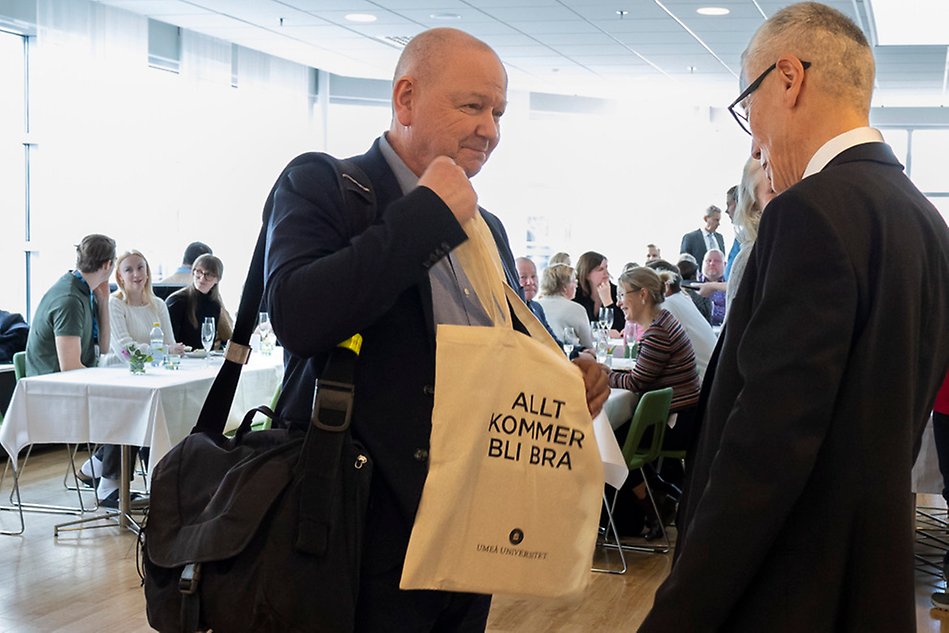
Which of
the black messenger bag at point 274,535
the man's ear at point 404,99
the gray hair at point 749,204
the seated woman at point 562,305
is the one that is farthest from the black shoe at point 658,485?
the black messenger bag at point 274,535

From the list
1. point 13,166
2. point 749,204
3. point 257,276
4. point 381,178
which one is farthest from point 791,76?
point 13,166

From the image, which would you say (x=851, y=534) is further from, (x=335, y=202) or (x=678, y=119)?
(x=678, y=119)

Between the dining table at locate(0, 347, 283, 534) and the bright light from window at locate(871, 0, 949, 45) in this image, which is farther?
→ the bright light from window at locate(871, 0, 949, 45)

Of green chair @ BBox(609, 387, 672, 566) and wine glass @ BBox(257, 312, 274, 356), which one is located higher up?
wine glass @ BBox(257, 312, 274, 356)

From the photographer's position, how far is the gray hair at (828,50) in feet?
4.43

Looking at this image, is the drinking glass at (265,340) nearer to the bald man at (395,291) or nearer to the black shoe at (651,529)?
the black shoe at (651,529)

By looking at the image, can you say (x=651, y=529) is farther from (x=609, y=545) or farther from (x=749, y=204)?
(x=749, y=204)

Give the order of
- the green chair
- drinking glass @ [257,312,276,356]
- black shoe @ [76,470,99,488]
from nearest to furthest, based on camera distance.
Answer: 1. the green chair
2. black shoe @ [76,470,99,488]
3. drinking glass @ [257,312,276,356]

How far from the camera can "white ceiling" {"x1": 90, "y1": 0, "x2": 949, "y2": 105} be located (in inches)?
360

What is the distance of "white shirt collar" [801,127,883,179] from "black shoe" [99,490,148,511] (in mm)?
4856

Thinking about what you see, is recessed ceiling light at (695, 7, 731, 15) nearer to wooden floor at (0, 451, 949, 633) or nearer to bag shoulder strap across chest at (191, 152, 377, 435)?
wooden floor at (0, 451, 949, 633)

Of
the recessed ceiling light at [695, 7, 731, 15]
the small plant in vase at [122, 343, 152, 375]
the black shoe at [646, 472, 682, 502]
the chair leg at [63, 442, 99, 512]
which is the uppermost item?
the recessed ceiling light at [695, 7, 731, 15]

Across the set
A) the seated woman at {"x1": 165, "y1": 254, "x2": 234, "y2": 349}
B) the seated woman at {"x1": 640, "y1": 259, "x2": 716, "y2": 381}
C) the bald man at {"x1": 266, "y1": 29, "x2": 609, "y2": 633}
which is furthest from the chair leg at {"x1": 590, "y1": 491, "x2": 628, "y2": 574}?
the bald man at {"x1": 266, "y1": 29, "x2": 609, "y2": 633}

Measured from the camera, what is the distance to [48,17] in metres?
8.62
